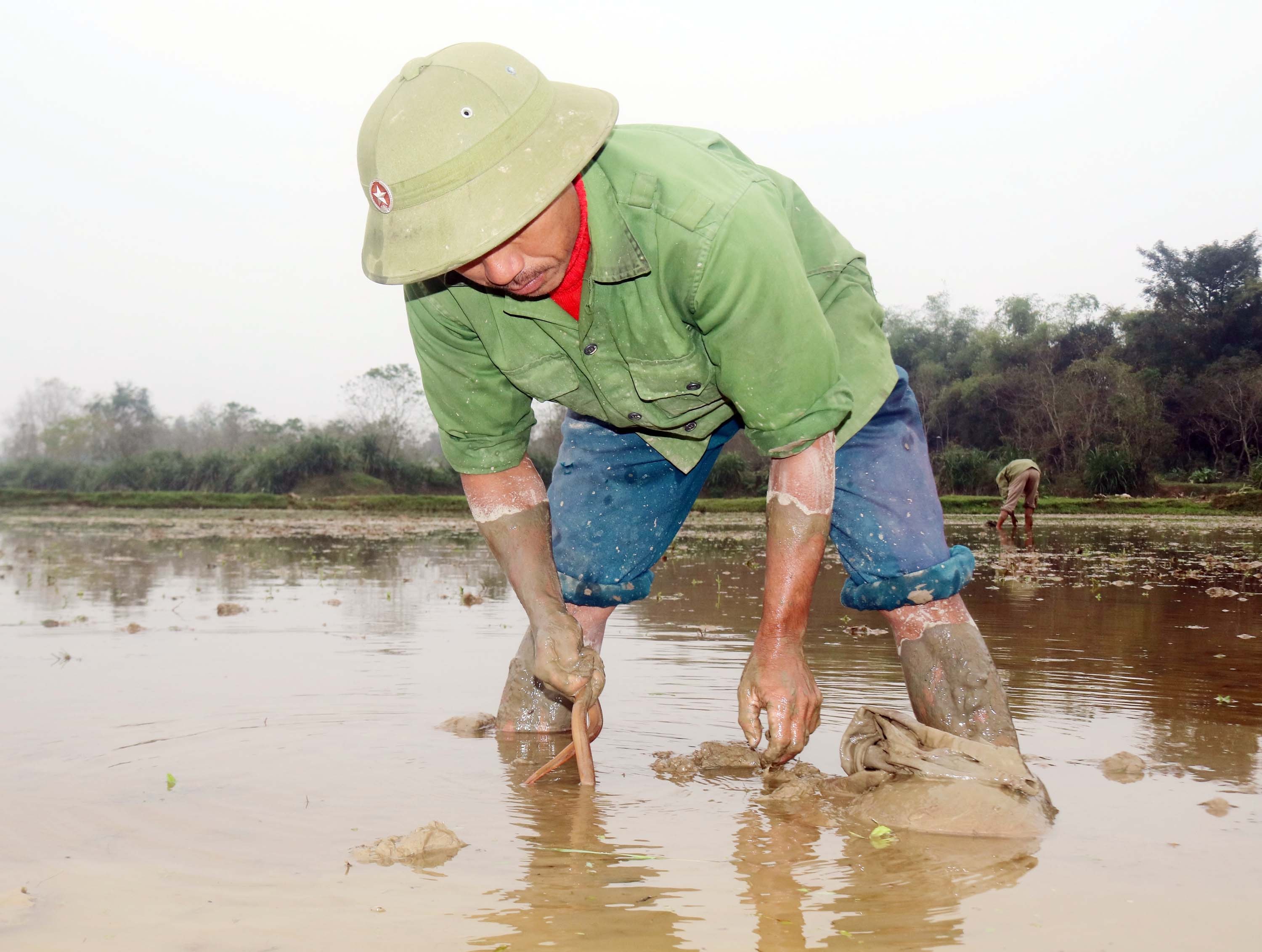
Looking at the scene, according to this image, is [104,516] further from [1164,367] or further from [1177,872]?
[1164,367]

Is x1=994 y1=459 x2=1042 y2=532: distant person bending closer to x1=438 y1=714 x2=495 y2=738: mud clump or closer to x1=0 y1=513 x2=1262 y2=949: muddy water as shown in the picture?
x1=0 y1=513 x2=1262 y2=949: muddy water

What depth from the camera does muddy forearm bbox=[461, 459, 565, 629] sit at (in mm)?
2588

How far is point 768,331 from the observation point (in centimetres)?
196

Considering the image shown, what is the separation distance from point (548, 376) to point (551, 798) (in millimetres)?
926

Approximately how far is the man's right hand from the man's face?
83 cm

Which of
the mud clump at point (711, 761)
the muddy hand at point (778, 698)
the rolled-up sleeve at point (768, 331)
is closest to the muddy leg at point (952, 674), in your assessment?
the mud clump at point (711, 761)

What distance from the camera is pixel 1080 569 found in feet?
25.8

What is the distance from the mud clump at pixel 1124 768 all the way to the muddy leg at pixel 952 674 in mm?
237

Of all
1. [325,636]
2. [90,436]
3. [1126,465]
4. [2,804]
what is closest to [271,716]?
[2,804]

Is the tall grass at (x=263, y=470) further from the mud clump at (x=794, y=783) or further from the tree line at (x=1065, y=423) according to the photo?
the mud clump at (x=794, y=783)

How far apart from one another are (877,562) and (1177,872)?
0.92 metres

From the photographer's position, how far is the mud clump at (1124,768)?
2.47 m

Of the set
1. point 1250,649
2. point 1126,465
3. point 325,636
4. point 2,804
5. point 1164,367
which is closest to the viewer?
point 2,804

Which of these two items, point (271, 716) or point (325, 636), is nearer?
point (271, 716)
